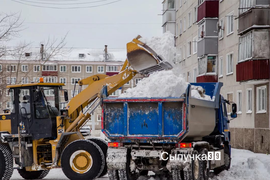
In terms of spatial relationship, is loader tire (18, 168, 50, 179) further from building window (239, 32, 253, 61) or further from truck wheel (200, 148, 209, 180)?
building window (239, 32, 253, 61)

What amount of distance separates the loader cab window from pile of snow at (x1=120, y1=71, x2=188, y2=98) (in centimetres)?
306

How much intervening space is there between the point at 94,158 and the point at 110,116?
1937 millimetres

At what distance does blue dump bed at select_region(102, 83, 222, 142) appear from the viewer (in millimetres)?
11111

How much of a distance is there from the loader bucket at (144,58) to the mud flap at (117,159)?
2.34 metres

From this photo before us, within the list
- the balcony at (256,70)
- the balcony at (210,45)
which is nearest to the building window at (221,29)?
the balcony at (210,45)

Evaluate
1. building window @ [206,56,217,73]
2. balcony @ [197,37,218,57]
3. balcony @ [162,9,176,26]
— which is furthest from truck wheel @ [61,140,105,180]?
balcony @ [162,9,176,26]

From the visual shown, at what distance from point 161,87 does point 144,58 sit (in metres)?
1.48

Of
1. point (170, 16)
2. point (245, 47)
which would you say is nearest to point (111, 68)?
point (170, 16)

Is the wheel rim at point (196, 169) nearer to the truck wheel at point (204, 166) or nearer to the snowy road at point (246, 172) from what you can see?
the truck wheel at point (204, 166)

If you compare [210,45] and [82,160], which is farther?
[210,45]

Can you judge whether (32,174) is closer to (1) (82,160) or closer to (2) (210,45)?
(1) (82,160)

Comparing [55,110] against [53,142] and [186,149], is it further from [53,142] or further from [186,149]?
[186,149]

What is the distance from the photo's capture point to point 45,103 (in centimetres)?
1430

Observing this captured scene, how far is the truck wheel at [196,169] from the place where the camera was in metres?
11.3
